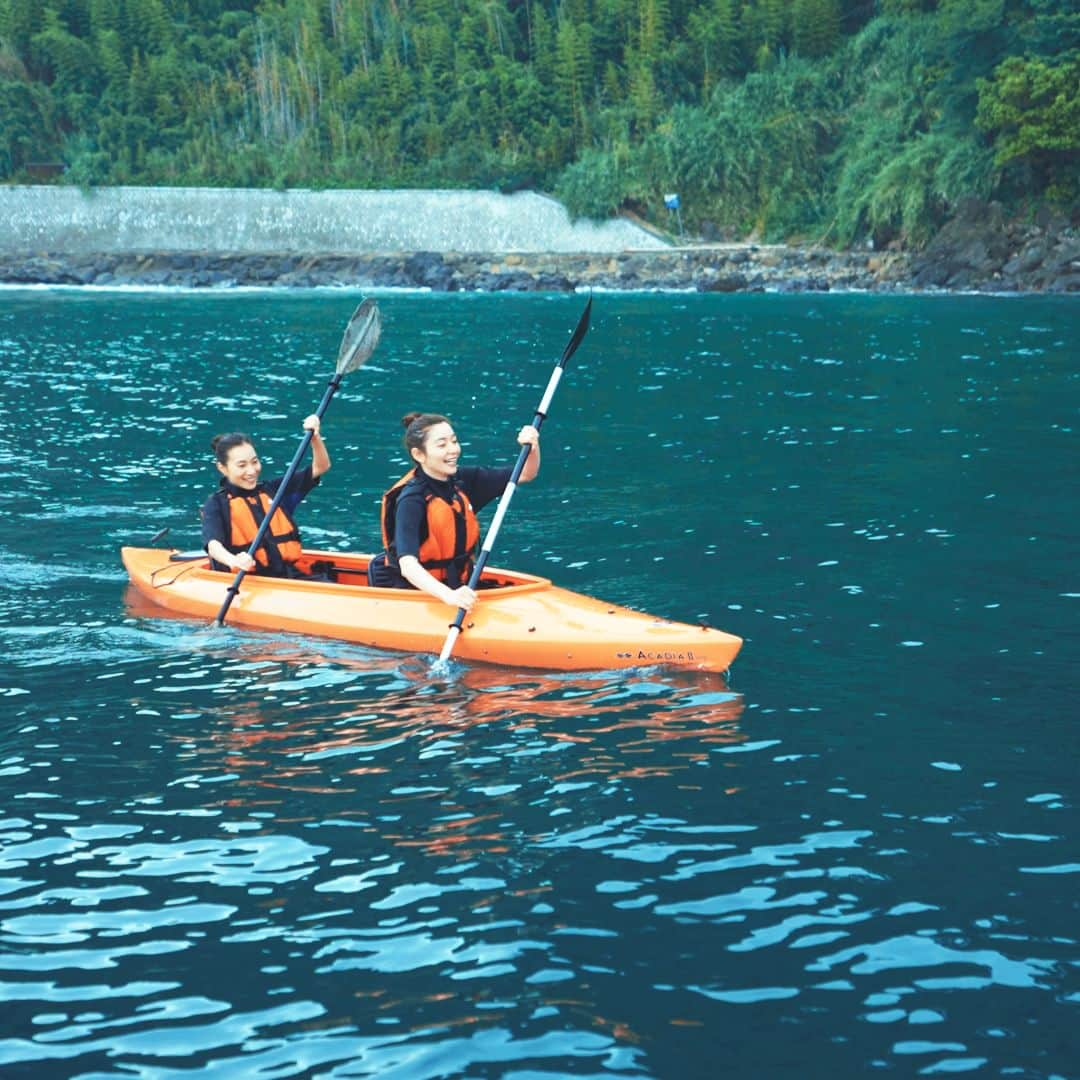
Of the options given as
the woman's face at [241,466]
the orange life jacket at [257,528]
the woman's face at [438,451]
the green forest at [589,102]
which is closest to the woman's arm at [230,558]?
the orange life jacket at [257,528]

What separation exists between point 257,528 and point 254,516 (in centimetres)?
8

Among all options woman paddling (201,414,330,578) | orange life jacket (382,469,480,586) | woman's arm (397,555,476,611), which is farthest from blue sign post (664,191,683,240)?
woman's arm (397,555,476,611)

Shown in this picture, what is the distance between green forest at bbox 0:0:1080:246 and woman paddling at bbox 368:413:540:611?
3019 cm

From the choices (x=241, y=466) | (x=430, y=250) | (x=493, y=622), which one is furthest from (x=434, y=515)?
(x=430, y=250)

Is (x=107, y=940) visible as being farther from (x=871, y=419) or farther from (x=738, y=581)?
(x=871, y=419)

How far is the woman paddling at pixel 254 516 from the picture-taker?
923 centimetres

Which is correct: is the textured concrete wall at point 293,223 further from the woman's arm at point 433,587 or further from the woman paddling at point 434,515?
the woman's arm at point 433,587

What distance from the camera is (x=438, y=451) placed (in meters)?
8.04

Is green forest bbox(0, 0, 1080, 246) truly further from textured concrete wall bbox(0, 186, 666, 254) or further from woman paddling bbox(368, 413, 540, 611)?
woman paddling bbox(368, 413, 540, 611)

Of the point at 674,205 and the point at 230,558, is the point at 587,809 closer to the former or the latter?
the point at 230,558

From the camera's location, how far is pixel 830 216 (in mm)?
42906

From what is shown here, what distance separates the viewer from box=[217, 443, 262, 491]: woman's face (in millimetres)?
9094

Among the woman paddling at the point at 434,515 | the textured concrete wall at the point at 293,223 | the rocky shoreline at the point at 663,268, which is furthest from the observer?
the textured concrete wall at the point at 293,223

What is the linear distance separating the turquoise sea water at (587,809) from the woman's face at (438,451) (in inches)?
42.7
